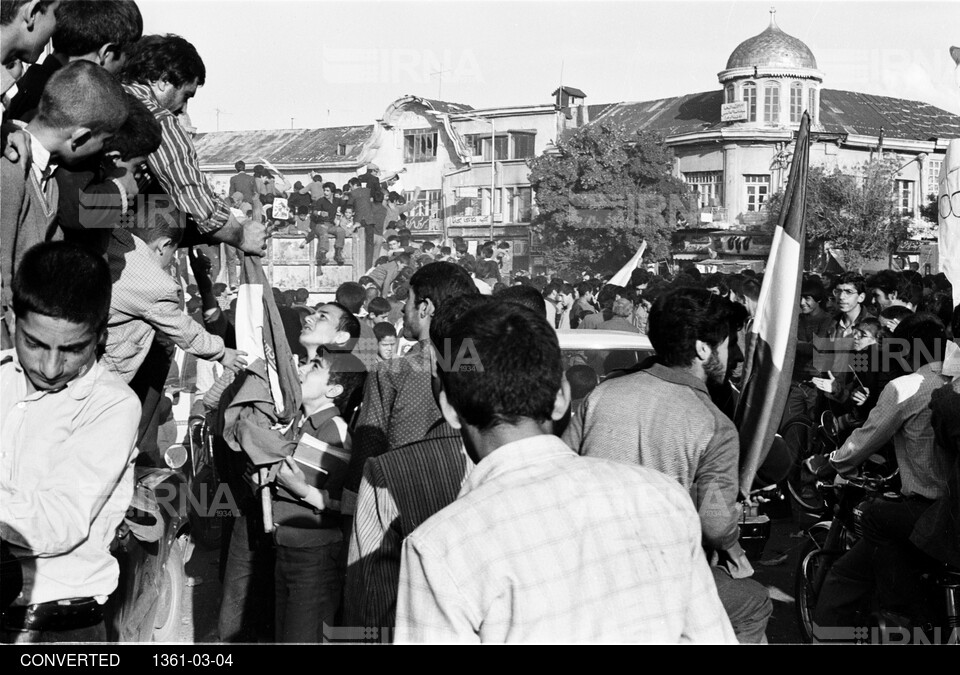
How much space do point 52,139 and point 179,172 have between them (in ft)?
2.92

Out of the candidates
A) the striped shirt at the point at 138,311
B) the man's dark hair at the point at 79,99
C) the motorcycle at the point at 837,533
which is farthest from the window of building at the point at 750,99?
the man's dark hair at the point at 79,99

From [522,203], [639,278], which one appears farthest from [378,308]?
[522,203]

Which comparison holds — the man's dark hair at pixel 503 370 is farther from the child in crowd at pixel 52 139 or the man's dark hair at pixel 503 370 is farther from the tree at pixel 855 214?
the tree at pixel 855 214

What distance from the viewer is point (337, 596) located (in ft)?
14.5

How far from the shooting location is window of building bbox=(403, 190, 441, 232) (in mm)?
19438

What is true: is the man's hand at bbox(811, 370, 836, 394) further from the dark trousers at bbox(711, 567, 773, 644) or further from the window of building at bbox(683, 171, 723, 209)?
the window of building at bbox(683, 171, 723, 209)

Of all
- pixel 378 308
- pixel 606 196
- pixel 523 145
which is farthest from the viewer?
pixel 606 196

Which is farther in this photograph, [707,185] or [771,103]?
[771,103]

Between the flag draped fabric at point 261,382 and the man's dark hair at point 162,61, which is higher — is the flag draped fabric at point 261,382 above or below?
below

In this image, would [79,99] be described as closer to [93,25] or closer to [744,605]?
[93,25]

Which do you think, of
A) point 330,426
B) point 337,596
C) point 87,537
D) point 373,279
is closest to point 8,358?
point 87,537

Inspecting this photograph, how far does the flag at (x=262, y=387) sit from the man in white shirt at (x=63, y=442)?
1.38 meters

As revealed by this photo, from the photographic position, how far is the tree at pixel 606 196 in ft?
88.0

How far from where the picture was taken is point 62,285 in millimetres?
2973
